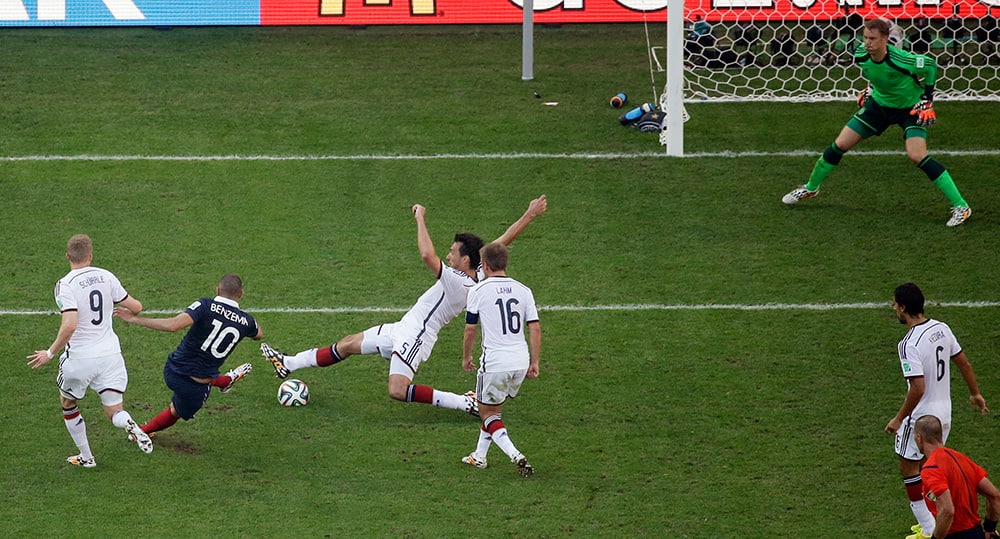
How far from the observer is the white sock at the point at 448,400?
916 centimetres

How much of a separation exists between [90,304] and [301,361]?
2023mm

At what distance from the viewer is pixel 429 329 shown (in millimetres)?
9172

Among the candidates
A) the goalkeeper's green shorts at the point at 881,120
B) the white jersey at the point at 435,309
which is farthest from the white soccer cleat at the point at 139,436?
the goalkeeper's green shorts at the point at 881,120

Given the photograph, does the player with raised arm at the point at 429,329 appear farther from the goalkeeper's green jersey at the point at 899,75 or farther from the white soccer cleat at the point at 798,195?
the white soccer cleat at the point at 798,195

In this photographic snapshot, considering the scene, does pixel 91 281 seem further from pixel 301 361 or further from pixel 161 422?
pixel 301 361

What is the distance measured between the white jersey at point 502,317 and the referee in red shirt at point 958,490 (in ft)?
9.07

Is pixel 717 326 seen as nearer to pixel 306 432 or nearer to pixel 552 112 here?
pixel 306 432

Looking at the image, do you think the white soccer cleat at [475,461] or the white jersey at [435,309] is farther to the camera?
the white jersey at [435,309]

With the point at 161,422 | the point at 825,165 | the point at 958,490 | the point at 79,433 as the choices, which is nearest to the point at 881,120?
the point at 825,165

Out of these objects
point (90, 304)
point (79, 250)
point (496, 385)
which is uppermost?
point (79, 250)

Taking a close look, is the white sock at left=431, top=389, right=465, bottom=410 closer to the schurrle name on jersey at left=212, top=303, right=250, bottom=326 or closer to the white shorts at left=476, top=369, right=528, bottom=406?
the white shorts at left=476, top=369, right=528, bottom=406

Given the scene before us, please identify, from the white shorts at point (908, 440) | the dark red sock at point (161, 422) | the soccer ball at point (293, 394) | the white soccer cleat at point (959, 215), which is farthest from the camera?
the white soccer cleat at point (959, 215)

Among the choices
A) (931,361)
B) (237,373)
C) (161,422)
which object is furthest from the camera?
(237,373)

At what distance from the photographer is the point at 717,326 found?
10.7 metres
